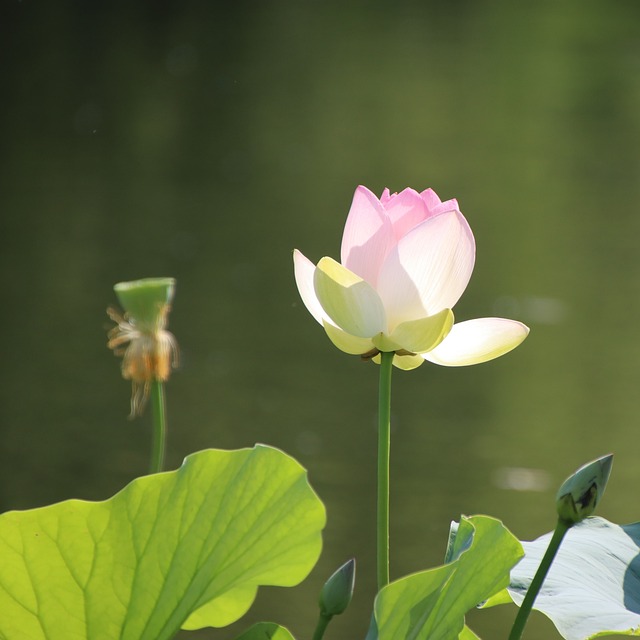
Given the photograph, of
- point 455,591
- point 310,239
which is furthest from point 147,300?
point 310,239

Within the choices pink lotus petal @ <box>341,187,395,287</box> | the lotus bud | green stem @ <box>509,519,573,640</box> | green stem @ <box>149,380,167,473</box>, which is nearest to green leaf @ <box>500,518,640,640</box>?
green stem @ <box>509,519,573,640</box>

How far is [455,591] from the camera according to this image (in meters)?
0.46

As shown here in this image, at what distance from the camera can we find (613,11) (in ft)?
37.1

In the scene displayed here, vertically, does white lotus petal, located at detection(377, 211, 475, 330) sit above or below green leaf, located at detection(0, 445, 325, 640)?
above

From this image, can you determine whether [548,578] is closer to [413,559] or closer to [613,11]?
[413,559]

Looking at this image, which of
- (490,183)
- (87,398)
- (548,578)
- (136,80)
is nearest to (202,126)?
(136,80)

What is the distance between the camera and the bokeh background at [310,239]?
303 centimetres

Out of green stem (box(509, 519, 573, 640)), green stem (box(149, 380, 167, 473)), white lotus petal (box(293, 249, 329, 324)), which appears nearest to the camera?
green stem (box(509, 519, 573, 640))

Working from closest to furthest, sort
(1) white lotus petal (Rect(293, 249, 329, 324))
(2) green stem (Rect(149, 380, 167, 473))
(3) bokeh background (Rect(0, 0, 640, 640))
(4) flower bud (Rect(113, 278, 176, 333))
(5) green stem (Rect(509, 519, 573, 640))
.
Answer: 1. (5) green stem (Rect(509, 519, 573, 640))
2. (1) white lotus petal (Rect(293, 249, 329, 324))
3. (2) green stem (Rect(149, 380, 167, 473))
4. (4) flower bud (Rect(113, 278, 176, 333))
5. (3) bokeh background (Rect(0, 0, 640, 640))

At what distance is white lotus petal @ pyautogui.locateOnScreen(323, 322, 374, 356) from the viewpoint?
511 millimetres

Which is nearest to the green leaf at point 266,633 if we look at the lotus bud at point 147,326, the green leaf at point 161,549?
the green leaf at point 161,549

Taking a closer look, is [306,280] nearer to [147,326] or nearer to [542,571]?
[542,571]

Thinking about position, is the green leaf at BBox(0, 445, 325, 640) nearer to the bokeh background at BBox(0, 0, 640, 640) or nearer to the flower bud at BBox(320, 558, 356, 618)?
the flower bud at BBox(320, 558, 356, 618)

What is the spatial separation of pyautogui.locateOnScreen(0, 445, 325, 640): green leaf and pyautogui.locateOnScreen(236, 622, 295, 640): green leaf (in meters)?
0.02
